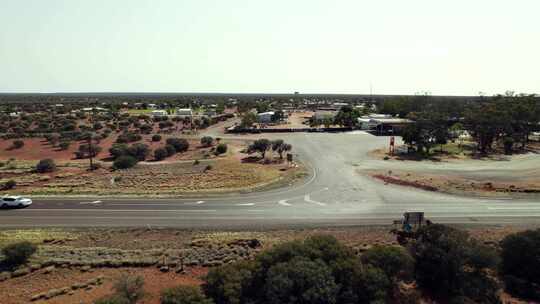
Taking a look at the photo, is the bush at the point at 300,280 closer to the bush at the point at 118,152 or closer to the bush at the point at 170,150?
the bush at the point at 170,150

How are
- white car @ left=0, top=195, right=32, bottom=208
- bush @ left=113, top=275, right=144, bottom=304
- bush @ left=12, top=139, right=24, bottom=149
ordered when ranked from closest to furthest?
bush @ left=113, top=275, right=144, bottom=304 → white car @ left=0, top=195, right=32, bottom=208 → bush @ left=12, top=139, right=24, bottom=149

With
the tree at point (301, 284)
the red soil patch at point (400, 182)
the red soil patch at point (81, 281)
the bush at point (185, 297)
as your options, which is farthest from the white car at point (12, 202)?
the red soil patch at point (400, 182)

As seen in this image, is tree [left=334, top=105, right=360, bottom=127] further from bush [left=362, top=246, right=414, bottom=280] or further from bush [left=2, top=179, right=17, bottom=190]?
bush [left=2, top=179, right=17, bottom=190]

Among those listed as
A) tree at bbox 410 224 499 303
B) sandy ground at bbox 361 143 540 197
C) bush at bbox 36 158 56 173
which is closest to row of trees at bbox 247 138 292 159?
sandy ground at bbox 361 143 540 197

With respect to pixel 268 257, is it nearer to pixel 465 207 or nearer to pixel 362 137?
pixel 465 207

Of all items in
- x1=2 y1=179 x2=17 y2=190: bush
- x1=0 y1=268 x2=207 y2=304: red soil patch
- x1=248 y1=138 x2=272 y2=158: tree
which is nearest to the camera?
x1=0 y1=268 x2=207 y2=304: red soil patch

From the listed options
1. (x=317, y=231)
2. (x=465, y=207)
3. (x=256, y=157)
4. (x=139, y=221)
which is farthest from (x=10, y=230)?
(x=465, y=207)
